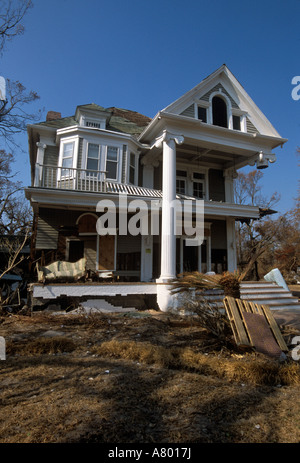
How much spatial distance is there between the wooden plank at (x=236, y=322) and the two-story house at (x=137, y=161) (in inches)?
216

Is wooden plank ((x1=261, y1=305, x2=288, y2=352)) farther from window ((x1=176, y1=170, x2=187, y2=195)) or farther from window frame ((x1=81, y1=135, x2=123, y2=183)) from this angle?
window ((x1=176, y1=170, x2=187, y2=195))

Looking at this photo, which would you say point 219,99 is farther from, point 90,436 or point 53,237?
point 90,436

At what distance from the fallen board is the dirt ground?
11.5 inches

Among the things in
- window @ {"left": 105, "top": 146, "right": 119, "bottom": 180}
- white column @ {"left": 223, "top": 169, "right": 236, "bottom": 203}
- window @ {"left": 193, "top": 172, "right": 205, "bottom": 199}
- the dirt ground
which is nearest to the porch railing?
window @ {"left": 105, "top": 146, "right": 119, "bottom": 180}

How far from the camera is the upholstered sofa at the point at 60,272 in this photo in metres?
9.18

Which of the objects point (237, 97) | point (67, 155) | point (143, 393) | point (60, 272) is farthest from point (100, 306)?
point (237, 97)

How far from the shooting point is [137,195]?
11.4 metres

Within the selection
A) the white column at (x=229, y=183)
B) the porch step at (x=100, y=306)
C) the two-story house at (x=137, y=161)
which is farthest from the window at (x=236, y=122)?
the porch step at (x=100, y=306)

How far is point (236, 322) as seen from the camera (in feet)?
17.4

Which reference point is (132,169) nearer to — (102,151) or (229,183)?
(102,151)

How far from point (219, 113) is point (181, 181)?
383 cm

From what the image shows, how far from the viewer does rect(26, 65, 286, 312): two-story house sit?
38.0ft
